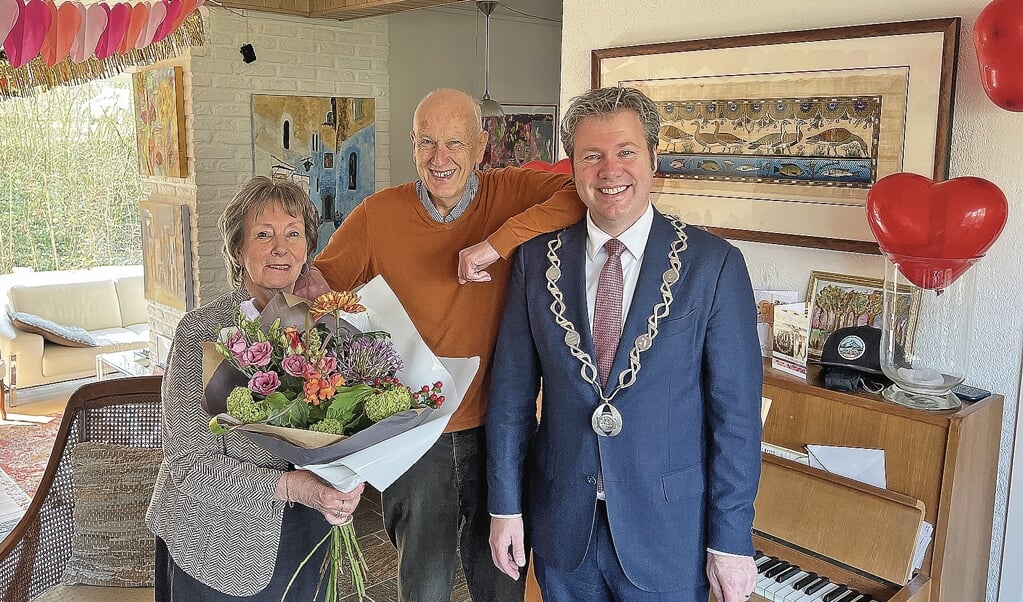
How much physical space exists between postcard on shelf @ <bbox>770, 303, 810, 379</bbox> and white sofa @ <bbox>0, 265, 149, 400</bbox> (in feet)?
20.3

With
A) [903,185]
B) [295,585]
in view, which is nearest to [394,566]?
[295,585]

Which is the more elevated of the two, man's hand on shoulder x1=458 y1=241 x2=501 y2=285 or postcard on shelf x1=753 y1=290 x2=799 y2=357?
man's hand on shoulder x1=458 y1=241 x2=501 y2=285

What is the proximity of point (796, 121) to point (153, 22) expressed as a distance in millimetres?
2196

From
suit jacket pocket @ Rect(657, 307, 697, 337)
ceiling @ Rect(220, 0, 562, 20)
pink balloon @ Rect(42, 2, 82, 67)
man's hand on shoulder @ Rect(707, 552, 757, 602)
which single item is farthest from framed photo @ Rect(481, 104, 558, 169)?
man's hand on shoulder @ Rect(707, 552, 757, 602)

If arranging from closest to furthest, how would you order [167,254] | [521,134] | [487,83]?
[167,254], [487,83], [521,134]

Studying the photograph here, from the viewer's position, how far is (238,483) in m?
1.62

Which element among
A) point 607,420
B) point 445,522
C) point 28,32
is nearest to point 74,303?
point 28,32

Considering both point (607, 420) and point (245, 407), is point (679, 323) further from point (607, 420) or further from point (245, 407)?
point (245, 407)

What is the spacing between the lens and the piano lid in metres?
1.89

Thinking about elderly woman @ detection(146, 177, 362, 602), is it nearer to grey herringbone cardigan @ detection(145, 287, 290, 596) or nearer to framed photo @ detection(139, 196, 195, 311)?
grey herringbone cardigan @ detection(145, 287, 290, 596)

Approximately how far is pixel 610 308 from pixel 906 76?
1.14 metres

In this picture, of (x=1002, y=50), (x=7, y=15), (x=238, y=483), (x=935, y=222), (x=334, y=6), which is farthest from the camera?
(x=334, y=6)

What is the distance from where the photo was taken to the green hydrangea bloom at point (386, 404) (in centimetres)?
144

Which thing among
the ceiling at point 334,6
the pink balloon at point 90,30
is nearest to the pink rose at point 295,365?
the pink balloon at point 90,30
